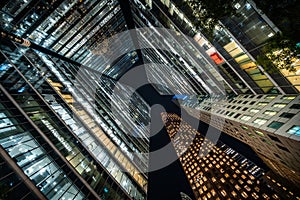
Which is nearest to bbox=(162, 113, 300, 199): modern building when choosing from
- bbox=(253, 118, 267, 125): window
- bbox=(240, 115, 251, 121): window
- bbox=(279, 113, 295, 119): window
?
bbox=(240, 115, 251, 121): window

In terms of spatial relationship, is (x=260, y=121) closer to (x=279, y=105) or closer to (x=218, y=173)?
(x=279, y=105)

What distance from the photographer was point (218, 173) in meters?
65.6

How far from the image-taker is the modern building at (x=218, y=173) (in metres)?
54.0

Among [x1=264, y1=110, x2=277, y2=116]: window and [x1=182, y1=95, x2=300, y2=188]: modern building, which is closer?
[x1=182, y1=95, x2=300, y2=188]: modern building

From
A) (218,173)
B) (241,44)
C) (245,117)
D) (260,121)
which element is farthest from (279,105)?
(218,173)

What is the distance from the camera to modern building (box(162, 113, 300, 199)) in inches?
2127

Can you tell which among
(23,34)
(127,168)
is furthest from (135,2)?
(127,168)

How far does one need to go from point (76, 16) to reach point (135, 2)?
9.82m

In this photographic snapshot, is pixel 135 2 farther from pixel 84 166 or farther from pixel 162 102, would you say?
pixel 162 102

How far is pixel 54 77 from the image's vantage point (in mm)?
26172

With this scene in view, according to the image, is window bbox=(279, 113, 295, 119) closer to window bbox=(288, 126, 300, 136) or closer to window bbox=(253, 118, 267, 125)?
window bbox=(288, 126, 300, 136)

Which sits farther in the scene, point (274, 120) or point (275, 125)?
point (274, 120)

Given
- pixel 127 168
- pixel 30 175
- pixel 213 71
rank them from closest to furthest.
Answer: pixel 30 175 < pixel 127 168 < pixel 213 71

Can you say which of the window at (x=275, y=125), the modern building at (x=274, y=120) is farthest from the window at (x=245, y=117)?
the window at (x=275, y=125)
